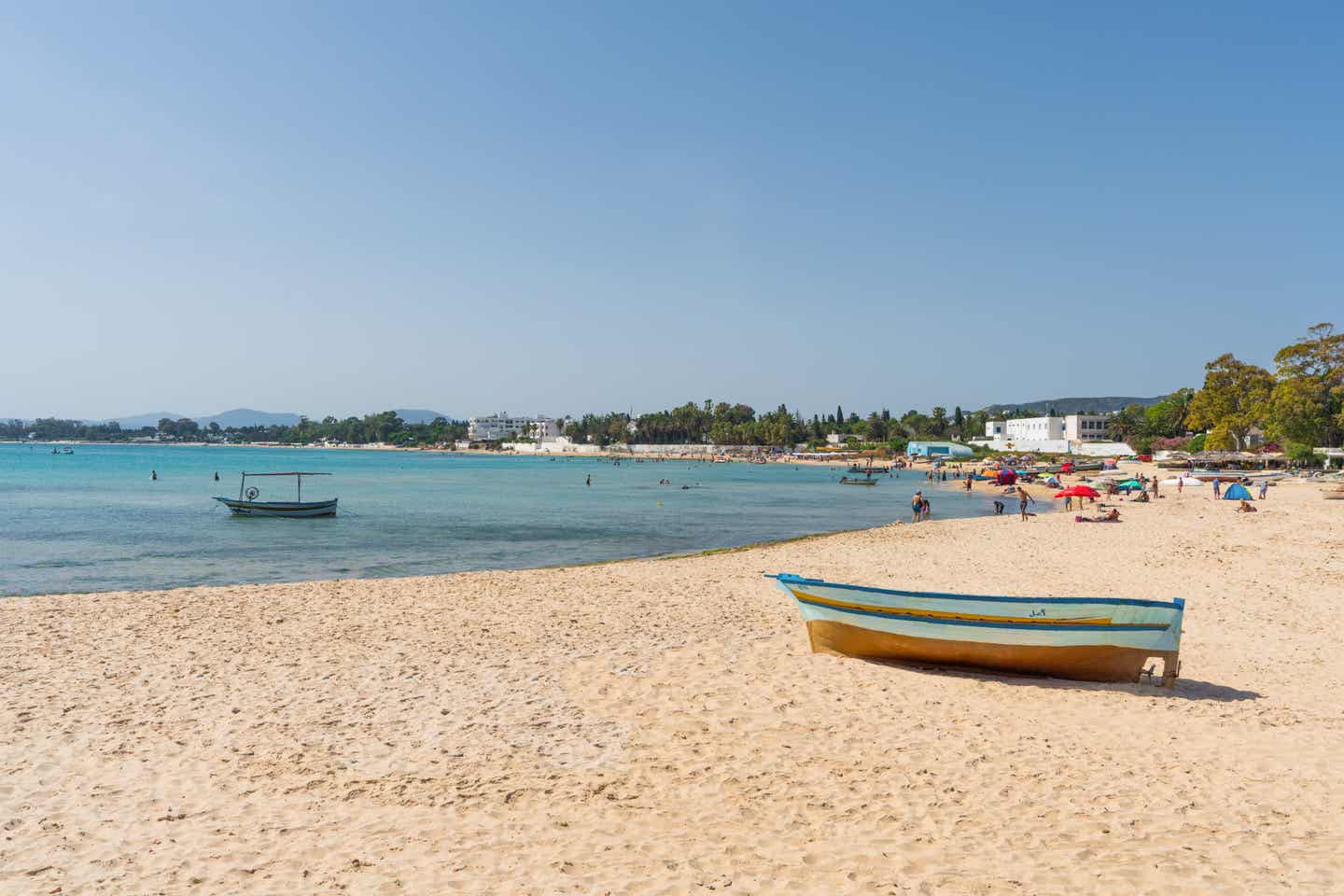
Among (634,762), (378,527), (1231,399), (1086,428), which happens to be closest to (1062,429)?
(1086,428)

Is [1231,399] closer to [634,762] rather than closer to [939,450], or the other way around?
[939,450]

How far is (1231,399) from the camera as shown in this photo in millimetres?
92812

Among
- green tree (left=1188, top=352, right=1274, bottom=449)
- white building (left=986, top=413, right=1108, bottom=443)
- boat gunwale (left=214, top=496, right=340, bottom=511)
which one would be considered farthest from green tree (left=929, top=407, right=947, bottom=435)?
boat gunwale (left=214, top=496, right=340, bottom=511)

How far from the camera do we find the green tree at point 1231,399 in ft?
294

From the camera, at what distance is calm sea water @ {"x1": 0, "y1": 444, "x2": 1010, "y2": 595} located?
2756 cm

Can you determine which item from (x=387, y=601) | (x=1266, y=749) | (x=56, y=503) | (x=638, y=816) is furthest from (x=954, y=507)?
(x=56, y=503)

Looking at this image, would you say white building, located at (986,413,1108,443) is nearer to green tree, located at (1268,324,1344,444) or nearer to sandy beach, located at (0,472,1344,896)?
green tree, located at (1268,324,1344,444)

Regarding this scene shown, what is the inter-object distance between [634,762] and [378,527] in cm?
3646

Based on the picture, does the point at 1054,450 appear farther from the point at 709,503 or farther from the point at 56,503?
the point at 56,503

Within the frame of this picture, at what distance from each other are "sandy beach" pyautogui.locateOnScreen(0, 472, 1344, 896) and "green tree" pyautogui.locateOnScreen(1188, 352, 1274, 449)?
289 feet

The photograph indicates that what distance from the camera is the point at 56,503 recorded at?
5481 cm

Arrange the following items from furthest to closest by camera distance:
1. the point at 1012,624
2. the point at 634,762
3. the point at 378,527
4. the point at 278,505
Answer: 1. the point at 278,505
2. the point at 378,527
3. the point at 1012,624
4. the point at 634,762

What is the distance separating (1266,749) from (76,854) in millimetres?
11403

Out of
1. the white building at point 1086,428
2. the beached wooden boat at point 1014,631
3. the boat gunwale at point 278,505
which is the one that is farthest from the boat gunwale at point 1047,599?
the white building at point 1086,428
